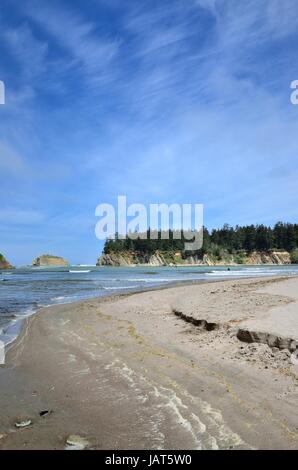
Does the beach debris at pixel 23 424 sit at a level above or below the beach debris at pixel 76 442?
below

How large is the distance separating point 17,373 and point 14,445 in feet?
12.8

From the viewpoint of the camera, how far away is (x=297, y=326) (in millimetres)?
9688

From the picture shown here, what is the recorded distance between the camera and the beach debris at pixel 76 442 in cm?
495

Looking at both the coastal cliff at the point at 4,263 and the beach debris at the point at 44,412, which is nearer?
the beach debris at the point at 44,412

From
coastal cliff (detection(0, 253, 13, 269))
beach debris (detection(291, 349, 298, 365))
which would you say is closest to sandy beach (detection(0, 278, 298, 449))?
beach debris (detection(291, 349, 298, 365))

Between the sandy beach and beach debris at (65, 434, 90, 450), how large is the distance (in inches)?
4.1

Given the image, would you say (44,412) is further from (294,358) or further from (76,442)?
(294,358)

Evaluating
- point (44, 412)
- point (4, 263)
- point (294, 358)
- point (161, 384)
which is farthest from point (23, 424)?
point (4, 263)

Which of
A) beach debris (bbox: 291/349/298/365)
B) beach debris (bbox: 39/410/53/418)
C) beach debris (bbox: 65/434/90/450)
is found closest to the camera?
beach debris (bbox: 65/434/90/450)

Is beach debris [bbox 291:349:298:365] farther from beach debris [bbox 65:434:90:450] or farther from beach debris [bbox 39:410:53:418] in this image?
beach debris [bbox 39:410:53:418]

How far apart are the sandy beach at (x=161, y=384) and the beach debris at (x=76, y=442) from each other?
11 cm

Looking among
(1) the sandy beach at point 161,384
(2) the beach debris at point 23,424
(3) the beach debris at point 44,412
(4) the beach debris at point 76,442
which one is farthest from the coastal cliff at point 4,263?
(4) the beach debris at point 76,442

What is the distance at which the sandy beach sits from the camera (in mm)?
5227

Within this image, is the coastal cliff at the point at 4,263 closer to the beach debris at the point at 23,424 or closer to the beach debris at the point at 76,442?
the beach debris at the point at 23,424
